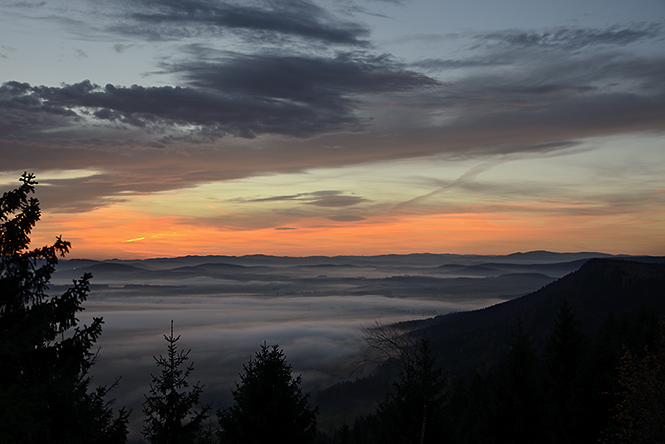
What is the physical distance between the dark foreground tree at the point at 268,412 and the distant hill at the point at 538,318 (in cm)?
12837

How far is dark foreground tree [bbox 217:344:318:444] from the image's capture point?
53.3ft

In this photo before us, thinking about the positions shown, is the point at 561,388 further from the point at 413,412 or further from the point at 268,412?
the point at 268,412

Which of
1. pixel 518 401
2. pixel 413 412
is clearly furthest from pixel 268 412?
pixel 518 401

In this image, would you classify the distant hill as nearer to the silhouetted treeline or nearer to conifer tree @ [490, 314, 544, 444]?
the silhouetted treeline

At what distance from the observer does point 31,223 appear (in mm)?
10930

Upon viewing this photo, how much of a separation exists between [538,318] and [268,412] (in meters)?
170

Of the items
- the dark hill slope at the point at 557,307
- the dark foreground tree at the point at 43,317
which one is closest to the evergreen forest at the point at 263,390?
the dark foreground tree at the point at 43,317

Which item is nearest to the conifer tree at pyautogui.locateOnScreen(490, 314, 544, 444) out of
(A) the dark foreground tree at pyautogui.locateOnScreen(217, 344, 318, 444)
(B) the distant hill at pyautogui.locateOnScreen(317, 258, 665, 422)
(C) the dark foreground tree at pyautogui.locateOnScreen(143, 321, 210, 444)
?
(A) the dark foreground tree at pyautogui.locateOnScreen(217, 344, 318, 444)

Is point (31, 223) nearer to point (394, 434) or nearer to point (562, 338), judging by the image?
point (394, 434)

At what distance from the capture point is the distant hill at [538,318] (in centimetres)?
14788

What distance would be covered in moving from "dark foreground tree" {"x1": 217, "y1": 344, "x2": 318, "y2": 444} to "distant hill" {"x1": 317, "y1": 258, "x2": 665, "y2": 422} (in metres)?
128

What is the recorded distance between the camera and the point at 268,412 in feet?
53.2

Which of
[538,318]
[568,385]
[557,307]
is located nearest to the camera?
[568,385]

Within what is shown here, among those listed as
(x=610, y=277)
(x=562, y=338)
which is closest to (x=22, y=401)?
(x=562, y=338)
